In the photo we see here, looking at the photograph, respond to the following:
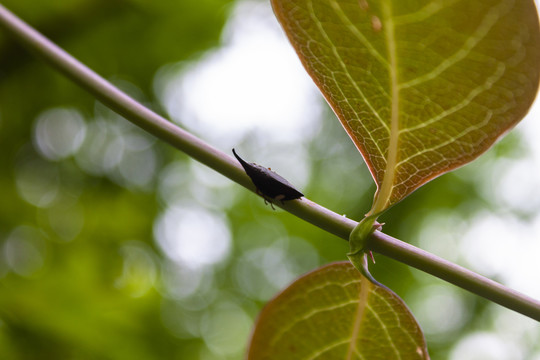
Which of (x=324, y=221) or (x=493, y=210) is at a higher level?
(x=324, y=221)

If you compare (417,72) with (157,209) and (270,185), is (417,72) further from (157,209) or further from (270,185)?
(157,209)

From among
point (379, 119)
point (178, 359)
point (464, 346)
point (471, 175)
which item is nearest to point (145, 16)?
point (178, 359)

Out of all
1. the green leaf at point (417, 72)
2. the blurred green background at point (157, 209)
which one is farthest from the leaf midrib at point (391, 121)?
the blurred green background at point (157, 209)

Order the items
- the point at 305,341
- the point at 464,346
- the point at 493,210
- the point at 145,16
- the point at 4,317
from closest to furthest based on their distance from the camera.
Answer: the point at 305,341, the point at 4,317, the point at 145,16, the point at 464,346, the point at 493,210

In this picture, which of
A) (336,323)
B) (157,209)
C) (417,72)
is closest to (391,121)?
(417,72)

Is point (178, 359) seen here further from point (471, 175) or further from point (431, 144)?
point (471, 175)

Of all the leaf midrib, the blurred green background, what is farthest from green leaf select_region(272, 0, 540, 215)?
the blurred green background
